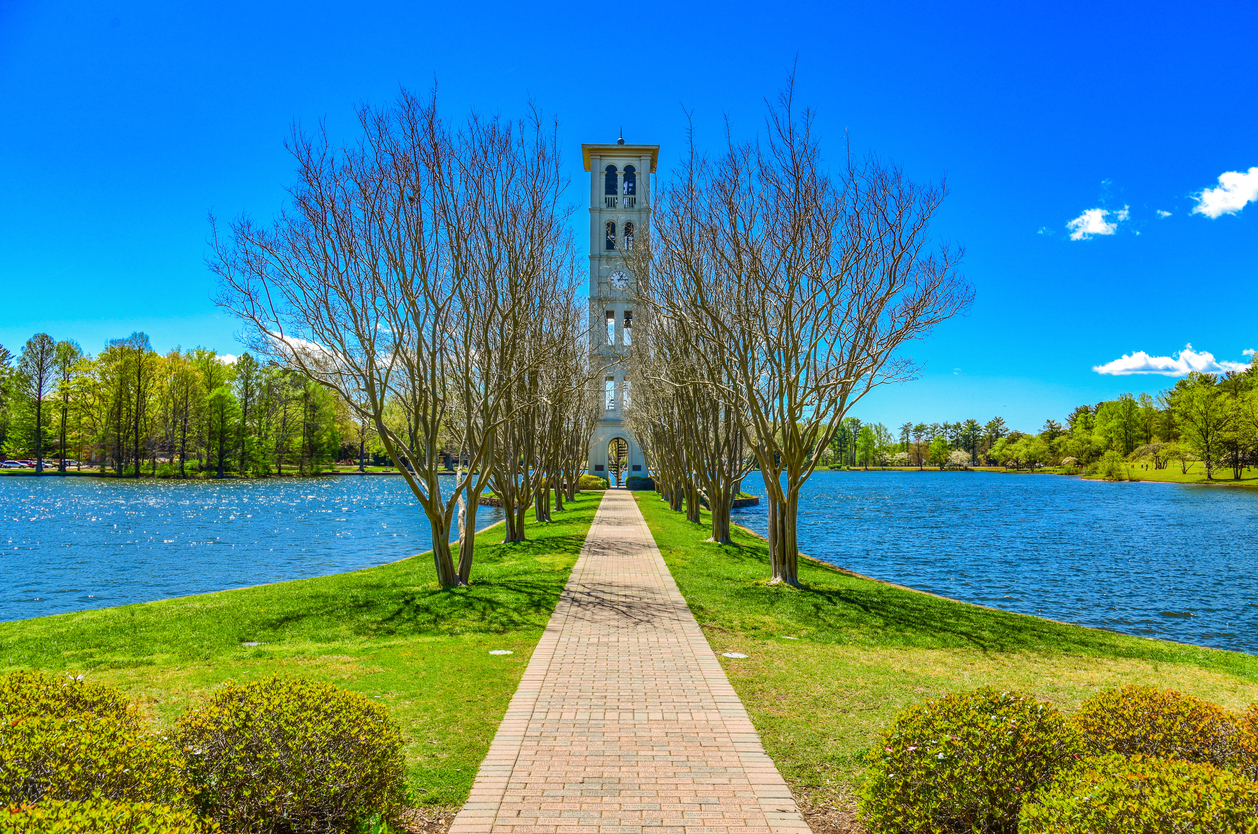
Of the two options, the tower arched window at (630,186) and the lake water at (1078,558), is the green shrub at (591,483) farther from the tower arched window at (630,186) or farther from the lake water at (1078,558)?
the tower arched window at (630,186)

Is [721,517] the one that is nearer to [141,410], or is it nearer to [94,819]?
[94,819]

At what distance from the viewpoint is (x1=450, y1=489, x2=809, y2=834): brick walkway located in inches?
→ 160

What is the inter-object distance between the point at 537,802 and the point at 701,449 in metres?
18.3

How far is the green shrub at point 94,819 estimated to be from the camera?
7.36 feet

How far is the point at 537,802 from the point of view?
14.0ft

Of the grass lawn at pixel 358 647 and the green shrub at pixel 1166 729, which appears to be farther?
the grass lawn at pixel 358 647

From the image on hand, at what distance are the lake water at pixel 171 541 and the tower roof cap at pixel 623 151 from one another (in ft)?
101

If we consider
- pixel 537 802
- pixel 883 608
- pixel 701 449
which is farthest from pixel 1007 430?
pixel 537 802

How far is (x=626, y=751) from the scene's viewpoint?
5.08 metres

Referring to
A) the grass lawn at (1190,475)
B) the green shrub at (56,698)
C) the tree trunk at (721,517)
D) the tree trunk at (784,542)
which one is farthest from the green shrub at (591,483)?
the grass lawn at (1190,475)

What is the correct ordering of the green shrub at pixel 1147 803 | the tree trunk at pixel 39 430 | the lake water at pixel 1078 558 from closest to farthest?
the green shrub at pixel 1147 803
the lake water at pixel 1078 558
the tree trunk at pixel 39 430

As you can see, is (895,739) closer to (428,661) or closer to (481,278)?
(428,661)

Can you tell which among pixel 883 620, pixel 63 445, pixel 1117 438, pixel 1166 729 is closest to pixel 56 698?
pixel 1166 729

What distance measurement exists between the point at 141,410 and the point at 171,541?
42.1 m
